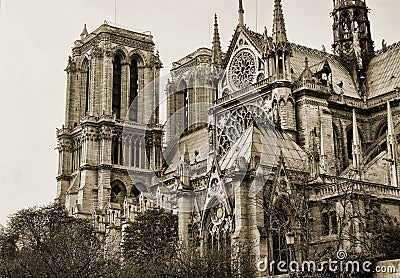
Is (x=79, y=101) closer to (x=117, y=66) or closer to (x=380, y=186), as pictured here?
(x=117, y=66)

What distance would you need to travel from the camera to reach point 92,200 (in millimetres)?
77625

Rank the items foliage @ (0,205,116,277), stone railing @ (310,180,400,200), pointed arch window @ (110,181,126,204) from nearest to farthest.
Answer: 1. foliage @ (0,205,116,277)
2. stone railing @ (310,180,400,200)
3. pointed arch window @ (110,181,126,204)

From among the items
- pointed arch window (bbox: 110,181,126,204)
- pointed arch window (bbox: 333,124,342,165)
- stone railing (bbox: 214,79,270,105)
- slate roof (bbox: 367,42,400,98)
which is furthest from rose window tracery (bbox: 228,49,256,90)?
pointed arch window (bbox: 110,181,126,204)

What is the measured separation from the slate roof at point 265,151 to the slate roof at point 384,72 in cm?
1979

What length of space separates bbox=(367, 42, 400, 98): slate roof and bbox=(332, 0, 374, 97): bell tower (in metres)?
1.95

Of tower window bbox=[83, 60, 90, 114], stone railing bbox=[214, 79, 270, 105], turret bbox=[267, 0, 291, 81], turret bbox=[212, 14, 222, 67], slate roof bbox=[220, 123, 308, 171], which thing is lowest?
slate roof bbox=[220, 123, 308, 171]

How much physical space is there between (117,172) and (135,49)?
53.1ft

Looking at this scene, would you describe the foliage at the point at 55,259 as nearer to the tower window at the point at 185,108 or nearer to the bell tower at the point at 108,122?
the bell tower at the point at 108,122

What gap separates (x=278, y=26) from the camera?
Result: 54625 millimetres

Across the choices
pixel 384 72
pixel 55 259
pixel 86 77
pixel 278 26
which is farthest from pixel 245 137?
pixel 86 77

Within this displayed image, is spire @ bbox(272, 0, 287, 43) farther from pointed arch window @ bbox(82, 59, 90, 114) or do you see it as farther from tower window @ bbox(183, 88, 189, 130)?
pointed arch window @ bbox(82, 59, 90, 114)

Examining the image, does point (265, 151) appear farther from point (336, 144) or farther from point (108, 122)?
point (108, 122)

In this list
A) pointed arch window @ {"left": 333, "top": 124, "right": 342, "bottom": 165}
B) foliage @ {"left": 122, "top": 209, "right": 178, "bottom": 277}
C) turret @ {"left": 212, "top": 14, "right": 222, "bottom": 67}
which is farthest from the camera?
turret @ {"left": 212, "top": 14, "right": 222, "bottom": 67}

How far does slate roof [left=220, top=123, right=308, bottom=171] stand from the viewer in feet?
121
